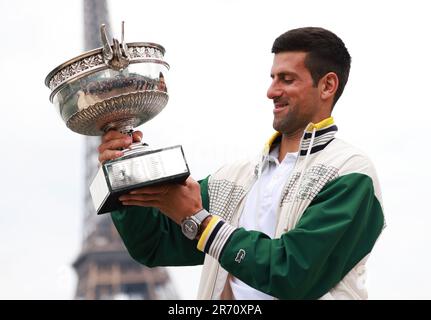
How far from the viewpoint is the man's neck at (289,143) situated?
4.32 metres

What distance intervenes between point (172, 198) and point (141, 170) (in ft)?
0.55

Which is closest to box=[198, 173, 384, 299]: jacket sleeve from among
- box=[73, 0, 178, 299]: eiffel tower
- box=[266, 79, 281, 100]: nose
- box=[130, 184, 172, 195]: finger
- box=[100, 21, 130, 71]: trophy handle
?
box=[130, 184, 172, 195]: finger

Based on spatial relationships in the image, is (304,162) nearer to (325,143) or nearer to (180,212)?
(325,143)

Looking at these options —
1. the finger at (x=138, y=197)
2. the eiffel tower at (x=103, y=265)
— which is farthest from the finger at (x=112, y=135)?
the eiffel tower at (x=103, y=265)

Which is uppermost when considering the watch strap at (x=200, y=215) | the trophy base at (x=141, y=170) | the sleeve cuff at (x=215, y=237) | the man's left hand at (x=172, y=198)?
the trophy base at (x=141, y=170)

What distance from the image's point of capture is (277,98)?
418 centimetres

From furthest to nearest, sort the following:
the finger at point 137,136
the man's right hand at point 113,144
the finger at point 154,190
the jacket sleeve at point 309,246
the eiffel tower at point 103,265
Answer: the eiffel tower at point 103,265
the finger at point 137,136
the man's right hand at point 113,144
the finger at point 154,190
the jacket sleeve at point 309,246

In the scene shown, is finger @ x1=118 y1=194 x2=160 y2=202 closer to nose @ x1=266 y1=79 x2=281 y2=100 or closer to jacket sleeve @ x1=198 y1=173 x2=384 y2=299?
jacket sleeve @ x1=198 y1=173 x2=384 y2=299

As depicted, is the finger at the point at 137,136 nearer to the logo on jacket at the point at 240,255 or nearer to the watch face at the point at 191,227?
the watch face at the point at 191,227

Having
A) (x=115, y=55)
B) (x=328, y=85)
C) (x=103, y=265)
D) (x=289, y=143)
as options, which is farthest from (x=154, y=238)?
(x=103, y=265)

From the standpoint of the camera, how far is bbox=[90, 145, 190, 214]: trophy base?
12.8 ft

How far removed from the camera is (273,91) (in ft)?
13.7

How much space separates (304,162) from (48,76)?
113 cm
